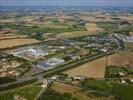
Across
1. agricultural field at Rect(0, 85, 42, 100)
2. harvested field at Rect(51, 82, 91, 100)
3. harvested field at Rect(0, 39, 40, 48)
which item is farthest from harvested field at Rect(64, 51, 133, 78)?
harvested field at Rect(0, 39, 40, 48)

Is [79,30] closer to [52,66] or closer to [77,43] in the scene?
[77,43]

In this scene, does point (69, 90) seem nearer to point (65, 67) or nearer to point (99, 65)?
point (65, 67)

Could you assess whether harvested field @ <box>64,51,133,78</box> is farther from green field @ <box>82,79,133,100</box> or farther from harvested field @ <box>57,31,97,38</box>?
harvested field @ <box>57,31,97,38</box>

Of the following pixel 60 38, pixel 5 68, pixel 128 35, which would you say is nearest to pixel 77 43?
pixel 60 38

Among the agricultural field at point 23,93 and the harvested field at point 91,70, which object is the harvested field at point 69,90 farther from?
the harvested field at point 91,70

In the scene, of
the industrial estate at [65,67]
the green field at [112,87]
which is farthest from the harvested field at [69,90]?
the green field at [112,87]

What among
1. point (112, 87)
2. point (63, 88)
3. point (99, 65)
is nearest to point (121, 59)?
point (99, 65)
